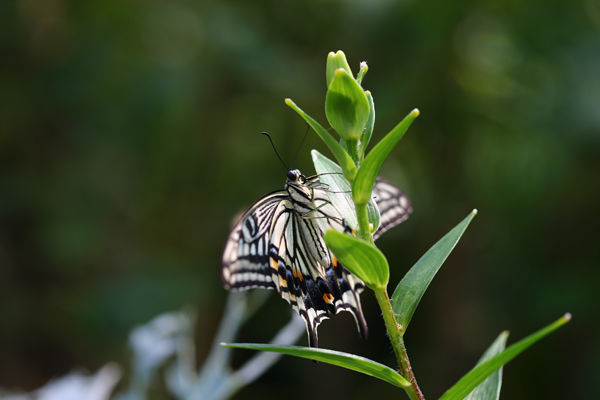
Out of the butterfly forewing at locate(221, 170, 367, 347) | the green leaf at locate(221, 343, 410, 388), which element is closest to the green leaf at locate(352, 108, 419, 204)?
the green leaf at locate(221, 343, 410, 388)

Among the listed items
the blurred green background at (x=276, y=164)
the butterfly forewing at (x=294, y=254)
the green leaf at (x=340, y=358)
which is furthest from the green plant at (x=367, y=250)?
the blurred green background at (x=276, y=164)

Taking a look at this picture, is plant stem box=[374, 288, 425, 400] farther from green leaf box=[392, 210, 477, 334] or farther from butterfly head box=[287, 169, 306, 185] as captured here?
butterfly head box=[287, 169, 306, 185]

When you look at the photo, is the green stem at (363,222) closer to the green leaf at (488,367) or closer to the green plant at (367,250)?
the green plant at (367,250)

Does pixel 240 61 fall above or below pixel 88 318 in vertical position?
above

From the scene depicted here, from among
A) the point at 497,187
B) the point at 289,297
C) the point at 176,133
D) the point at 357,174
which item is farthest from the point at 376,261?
the point at 176,133

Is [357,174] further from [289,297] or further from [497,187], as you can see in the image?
[497,187]

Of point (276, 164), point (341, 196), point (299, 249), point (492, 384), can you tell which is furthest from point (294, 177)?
point (276, 164)

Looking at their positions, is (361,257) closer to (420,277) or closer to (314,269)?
(420,277)
